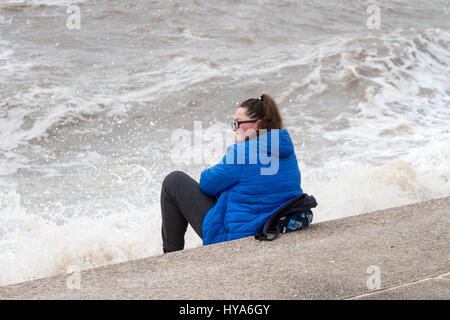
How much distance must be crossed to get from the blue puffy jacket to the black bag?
5 centimetres

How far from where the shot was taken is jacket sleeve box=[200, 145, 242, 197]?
10.3 ft

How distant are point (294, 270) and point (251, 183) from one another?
61 centimetres

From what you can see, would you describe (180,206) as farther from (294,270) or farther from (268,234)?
(294,270)

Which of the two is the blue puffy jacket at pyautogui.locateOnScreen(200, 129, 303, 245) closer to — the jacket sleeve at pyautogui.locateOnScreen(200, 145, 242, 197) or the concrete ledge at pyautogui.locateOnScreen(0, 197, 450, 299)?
the jacket sleeve at pyautogui.locateOnScreen(200, 145, 242, 197)

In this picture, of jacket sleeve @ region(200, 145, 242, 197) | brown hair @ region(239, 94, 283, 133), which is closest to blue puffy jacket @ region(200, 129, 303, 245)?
jacket sleeve @ region(200, 145, 242, 197)

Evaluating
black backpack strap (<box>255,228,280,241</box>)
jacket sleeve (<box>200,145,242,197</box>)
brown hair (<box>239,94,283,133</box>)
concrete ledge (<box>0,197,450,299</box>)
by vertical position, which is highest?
brown hair (<box>239,94,283,133</box>)

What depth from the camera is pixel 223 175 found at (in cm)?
318

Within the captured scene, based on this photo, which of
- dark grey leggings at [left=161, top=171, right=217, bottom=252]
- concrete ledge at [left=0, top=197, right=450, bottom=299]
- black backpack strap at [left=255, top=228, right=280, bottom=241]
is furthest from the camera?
dark grey leggings at [left=161, top=171, right=217, bottom=252]

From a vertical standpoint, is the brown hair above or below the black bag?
above

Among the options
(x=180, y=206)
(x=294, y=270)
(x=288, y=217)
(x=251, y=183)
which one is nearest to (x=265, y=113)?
(x=251, y=183)

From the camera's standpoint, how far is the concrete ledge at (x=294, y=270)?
248cm

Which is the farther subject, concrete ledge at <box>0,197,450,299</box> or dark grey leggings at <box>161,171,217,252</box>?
dark grey leggings at <box>161,171,217,252</box>

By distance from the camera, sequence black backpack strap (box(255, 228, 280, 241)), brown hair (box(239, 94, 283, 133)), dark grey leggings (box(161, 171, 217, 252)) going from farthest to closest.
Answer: dark grey leggings (box(161, 171, 217, 252)), brown hair (box(239, 94, 283, 133)), black backpack strap (box(255, 228, 280, 241))

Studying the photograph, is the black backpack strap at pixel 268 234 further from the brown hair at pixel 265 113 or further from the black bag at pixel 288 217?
the brown hair at pixel 265 113
